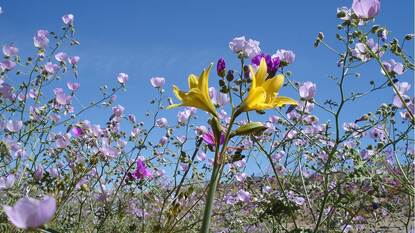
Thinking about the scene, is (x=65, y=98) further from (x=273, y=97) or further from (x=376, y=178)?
(x=273, y=97)

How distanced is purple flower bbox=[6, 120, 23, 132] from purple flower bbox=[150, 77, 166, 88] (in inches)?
62.5

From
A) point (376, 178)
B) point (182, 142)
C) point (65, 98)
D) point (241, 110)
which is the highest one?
point (65, 98)

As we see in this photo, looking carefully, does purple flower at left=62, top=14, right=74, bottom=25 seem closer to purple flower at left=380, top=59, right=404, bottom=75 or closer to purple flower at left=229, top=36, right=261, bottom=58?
purple flower at left=229, top=36, right=261, bottom=58

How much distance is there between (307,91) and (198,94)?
2.30 meters

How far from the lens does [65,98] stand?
4.91 metres

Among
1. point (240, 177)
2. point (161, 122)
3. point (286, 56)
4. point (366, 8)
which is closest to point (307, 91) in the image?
point (286, 56)

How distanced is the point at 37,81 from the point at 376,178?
375 centimetres

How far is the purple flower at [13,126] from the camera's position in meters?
4.09

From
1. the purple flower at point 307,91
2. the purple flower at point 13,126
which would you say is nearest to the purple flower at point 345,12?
the purple flower at point 307,91

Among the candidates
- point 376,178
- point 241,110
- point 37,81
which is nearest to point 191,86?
point 241,110

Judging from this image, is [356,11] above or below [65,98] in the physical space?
below

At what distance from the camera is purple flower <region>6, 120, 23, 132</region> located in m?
4.09

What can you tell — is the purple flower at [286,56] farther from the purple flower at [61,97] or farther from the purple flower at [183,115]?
the purple flower at [61,97]

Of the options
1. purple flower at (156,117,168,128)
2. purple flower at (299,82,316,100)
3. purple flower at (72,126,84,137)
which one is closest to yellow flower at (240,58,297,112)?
purple flower at (299,82,316,100)
